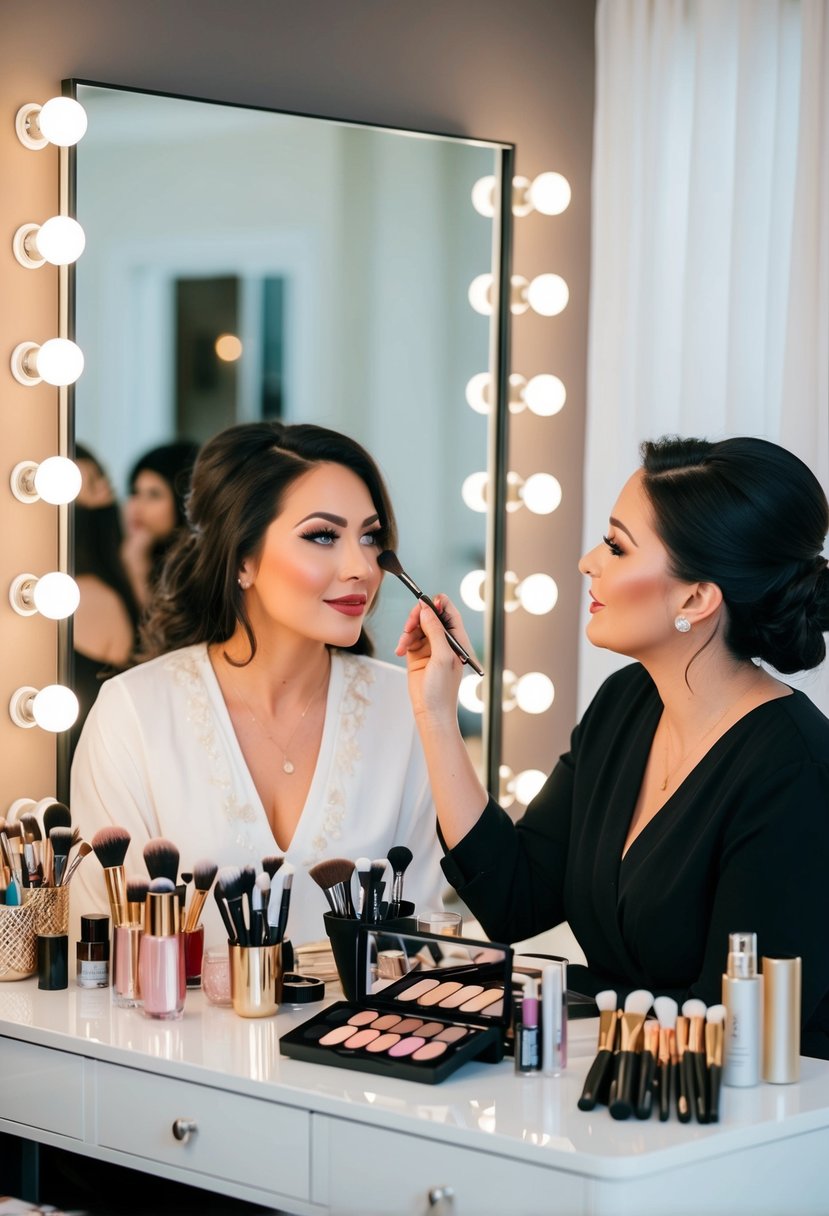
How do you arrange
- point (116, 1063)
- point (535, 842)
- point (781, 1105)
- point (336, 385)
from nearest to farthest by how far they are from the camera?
point (781, 1105) < point (116, 1063) < point (535, 842) < point (336, 385)

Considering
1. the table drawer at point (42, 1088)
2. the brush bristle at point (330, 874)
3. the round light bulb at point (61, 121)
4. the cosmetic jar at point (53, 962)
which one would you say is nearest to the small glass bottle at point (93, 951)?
the cosmetic jar at point (53, 962)

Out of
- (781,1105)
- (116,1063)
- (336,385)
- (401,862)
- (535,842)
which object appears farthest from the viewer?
(336,385)

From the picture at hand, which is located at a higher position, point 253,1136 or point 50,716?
point 50,716

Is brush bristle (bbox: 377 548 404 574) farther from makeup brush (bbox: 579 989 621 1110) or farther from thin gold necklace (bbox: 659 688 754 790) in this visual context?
makeup brush (bbox: 579 989 621 1110)

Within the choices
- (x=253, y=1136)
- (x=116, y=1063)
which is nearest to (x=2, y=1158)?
(x=116, y=1063)

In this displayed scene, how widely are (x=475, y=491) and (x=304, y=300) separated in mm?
392

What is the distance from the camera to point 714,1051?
1.29 metres

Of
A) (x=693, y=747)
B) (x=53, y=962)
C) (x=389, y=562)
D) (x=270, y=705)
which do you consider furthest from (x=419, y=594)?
(x=53, y=962)

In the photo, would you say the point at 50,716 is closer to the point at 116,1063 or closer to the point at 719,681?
the point at 116,1063

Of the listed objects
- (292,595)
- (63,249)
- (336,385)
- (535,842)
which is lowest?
(535,842)

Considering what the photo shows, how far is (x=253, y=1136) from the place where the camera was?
4.42ft

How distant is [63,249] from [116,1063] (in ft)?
3.21

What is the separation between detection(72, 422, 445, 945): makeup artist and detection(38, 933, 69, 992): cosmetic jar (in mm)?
185

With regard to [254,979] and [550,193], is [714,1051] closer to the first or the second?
[254,979]
